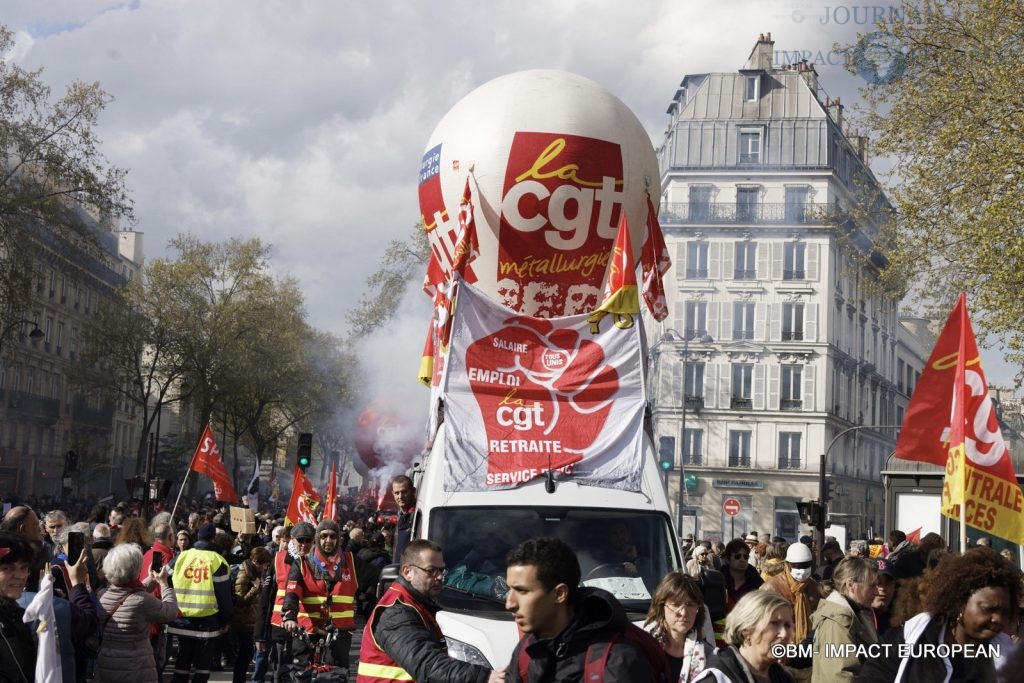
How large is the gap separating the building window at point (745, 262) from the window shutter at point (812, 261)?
236 cm

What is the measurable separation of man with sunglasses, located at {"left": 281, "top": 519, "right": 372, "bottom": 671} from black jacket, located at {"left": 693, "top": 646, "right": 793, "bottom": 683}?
22.9 feet

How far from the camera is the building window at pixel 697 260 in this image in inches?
2448

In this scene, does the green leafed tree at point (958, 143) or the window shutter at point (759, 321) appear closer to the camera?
the green leafed tree at point (958, 143)

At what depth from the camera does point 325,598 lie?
11.3 m

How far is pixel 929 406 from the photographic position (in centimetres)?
942

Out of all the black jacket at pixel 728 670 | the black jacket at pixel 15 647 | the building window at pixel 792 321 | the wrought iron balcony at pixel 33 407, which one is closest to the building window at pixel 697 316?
the building window at pixel 792 321

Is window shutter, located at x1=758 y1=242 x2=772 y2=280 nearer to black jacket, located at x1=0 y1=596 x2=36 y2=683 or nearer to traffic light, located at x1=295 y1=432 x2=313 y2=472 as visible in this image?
traffic light, located at x1=295 y1=432 x2=313 y2=472

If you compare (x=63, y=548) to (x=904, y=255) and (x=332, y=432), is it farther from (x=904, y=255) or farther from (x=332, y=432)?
(x=332, y=432)

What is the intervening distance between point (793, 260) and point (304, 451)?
41781 mm

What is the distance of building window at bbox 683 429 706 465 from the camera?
199ft

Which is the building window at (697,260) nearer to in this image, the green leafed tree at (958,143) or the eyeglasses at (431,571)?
the green leafed tree at (958,143)

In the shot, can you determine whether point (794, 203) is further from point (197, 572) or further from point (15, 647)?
point (15, 647)

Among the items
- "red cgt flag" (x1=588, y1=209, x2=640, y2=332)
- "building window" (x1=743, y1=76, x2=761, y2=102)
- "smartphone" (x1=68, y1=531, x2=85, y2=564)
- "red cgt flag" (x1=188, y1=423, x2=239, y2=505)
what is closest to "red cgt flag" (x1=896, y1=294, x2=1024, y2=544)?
"red cgt flag" (x1=588, y1=209, x2=640, y2=332)

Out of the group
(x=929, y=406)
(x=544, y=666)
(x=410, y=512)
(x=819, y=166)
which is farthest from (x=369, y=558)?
(x=819, y=166)
